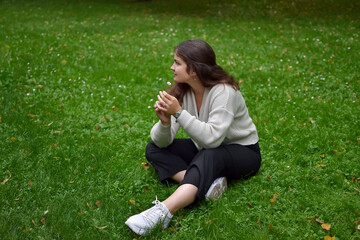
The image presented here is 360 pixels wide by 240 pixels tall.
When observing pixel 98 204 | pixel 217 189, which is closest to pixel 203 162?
pixel 217 189

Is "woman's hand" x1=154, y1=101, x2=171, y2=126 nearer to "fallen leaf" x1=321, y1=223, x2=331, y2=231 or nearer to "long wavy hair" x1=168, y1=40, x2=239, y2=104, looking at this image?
"long wavy hair" x1=168, y1=40, x2=239, y2=104

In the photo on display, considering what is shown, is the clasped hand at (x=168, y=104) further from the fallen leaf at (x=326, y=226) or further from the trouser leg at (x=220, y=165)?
the fallen leaf at (x=326, y=226)

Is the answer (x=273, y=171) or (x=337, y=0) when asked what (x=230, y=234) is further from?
(x=337, y=0)

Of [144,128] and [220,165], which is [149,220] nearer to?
[220,165]

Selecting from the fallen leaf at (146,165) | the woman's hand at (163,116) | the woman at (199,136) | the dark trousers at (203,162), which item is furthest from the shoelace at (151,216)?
the fallen leaf at (146,165)

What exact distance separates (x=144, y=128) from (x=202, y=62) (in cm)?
189

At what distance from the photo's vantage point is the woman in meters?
2.89

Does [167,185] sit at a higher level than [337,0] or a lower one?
lower

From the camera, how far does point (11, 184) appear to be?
11.2ft

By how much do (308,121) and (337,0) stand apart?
10737 mm

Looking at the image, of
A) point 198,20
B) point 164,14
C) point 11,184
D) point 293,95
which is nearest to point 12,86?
point 11,184

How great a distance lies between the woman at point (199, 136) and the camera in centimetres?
289

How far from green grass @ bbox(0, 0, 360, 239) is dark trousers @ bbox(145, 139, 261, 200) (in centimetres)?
18

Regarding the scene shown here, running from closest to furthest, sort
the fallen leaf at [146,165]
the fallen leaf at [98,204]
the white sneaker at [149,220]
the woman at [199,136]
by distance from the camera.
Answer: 1. the white sneaker at [149,220]
2. the woman at [199,136]
3. the fallen leaf at [98,204]
4. the fallen leaf at [146,165]
